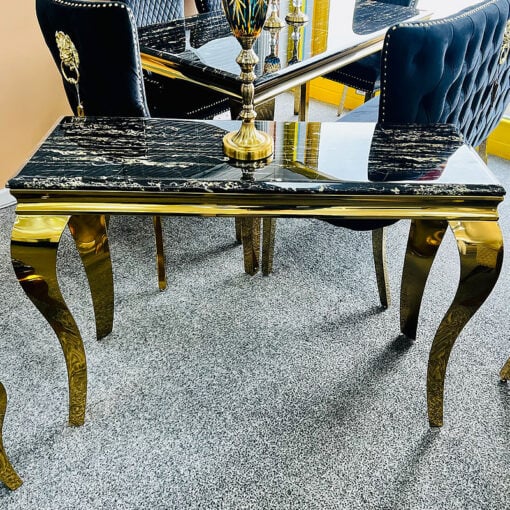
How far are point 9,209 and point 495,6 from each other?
6.86ft

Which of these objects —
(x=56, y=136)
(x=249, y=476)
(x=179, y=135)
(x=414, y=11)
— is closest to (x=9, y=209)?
(x=56, y=136)

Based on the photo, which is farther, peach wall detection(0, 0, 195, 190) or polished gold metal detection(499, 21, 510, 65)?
peach wall detection(0, 0, 195, 190)

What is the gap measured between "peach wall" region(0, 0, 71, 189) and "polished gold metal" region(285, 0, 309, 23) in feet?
3.49

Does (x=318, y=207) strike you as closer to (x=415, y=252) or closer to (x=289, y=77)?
(x=415, y=252)

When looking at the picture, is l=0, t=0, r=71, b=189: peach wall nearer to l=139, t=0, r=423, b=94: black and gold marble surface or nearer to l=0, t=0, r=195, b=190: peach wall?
l=0, t=0, r=195, b=190: peach wall

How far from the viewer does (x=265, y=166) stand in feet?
3.64

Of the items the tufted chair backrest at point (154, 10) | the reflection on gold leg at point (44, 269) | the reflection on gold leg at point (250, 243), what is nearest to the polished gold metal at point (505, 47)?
the reflection on gold leg at point (250, 243)

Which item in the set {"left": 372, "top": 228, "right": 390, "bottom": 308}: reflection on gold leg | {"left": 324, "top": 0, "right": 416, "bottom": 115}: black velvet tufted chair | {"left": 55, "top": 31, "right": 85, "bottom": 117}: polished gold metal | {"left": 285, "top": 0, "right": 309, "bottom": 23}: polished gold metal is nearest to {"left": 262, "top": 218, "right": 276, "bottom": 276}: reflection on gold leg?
{"left": 372, "top": 228, "right": 390, "bottom": 308}: reflection on gold leg

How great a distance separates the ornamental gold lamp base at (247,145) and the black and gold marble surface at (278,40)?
1.52 ft

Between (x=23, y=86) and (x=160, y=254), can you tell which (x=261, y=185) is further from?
(x=23, y=86)

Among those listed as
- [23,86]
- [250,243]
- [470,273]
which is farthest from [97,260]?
[23,86]

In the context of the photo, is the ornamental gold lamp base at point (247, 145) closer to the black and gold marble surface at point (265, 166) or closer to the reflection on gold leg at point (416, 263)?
the black and gold marble surface at point (265, 166)

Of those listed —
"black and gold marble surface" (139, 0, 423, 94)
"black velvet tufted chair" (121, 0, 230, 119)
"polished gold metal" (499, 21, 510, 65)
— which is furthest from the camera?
"black velvet tufted chair" (121, 0, 230, 119)

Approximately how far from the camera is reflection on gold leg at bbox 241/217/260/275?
1839 mm
